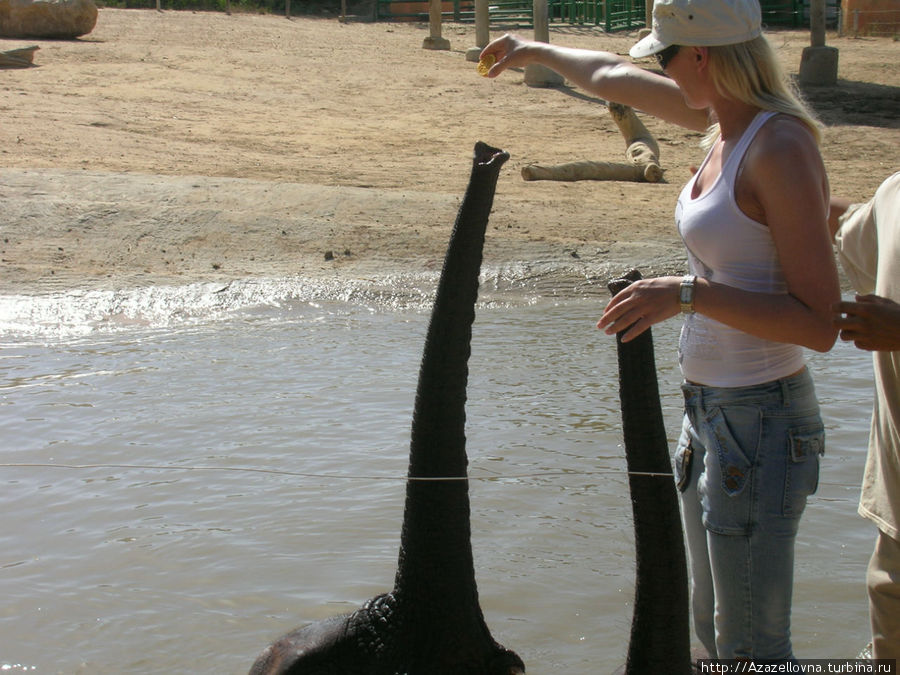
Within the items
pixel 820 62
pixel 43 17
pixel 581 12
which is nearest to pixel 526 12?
pixel 581 12

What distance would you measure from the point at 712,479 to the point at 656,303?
414mm

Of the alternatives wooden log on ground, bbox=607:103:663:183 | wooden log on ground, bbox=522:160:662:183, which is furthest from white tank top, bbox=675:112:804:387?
wooden log on ground, bbox=607:103:663:183

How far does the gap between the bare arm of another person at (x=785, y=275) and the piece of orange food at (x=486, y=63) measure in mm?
1110

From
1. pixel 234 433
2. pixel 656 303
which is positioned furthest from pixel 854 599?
pixel 234 433

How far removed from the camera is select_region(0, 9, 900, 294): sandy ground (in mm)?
9180

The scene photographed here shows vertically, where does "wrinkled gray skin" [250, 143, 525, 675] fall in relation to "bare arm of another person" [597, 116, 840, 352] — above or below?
below

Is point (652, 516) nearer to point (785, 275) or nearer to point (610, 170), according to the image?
point (785, 275)

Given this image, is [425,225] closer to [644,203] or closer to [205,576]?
[644,203]

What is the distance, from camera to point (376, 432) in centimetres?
563

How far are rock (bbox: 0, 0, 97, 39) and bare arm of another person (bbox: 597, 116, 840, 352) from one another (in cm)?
1985

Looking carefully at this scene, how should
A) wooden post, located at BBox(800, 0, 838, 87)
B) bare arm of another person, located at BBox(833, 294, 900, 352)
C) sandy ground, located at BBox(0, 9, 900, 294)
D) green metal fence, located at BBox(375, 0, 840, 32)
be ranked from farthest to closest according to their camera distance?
green metal fence, located at BBox(375, 0, 840, 32) → wooden post, located at BBox(800, 0, 838, 87) → sandy ground, located at BBox(0, 9, 900, 294) → bare arm of another person, located at BBox(833, 294, 900, 352)

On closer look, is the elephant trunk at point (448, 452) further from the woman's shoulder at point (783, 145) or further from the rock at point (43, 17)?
the rock at point (43, 17)

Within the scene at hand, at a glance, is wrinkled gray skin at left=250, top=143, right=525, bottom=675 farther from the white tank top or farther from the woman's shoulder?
the woman's shoulder

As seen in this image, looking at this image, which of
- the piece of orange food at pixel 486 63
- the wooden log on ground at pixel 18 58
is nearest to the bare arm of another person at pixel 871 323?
the piece of orange food at pixel 486 63
